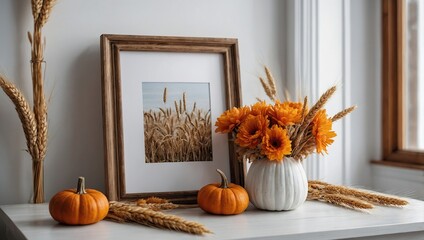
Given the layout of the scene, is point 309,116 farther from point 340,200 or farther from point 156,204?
point 156,204

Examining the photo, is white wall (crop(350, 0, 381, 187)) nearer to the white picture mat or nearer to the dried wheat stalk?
the dried wheat stalk

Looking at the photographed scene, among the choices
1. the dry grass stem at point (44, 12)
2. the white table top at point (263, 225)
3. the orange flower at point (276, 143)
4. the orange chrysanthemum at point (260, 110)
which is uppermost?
the dry grass stem at point (44, 12)

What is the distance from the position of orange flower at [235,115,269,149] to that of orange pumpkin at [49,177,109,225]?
0.42 meters

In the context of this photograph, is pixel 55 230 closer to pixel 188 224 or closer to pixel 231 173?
pixel 188 224

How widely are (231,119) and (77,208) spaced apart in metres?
0.51

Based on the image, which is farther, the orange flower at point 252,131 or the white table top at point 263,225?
the orange flower at point 252,131

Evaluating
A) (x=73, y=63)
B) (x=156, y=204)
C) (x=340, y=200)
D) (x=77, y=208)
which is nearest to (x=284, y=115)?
(x=340, y=200)

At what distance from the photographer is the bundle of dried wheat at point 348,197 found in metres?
1.56

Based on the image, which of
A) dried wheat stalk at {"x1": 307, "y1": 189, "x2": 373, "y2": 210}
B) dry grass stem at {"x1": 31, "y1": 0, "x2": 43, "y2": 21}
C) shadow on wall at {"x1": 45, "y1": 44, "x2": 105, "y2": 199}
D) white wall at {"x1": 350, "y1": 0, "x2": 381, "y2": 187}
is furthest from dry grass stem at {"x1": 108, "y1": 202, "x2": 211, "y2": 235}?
white wall at {"x1": 350, "y1": 0, "x2": 381, "y2": 187}

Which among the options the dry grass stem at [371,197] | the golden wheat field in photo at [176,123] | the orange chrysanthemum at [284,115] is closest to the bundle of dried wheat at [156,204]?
the golden wheat field in photo at [176,123]

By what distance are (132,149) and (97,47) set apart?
358 mm

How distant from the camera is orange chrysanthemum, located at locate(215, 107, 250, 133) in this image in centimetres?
160

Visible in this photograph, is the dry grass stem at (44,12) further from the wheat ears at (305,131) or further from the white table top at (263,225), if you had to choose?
the wheat ears at (305,131)

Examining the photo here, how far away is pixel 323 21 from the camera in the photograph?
6.63 ft
